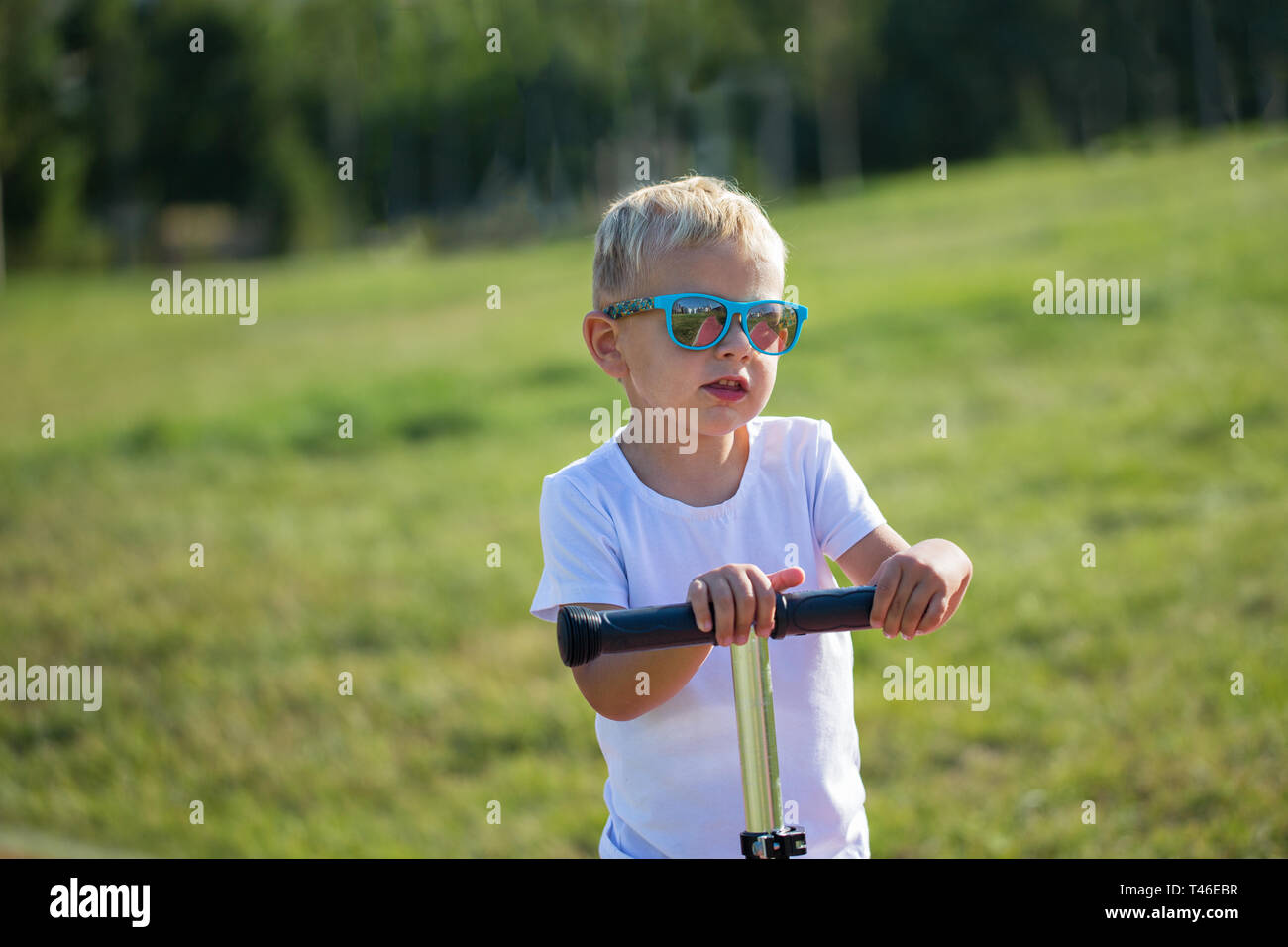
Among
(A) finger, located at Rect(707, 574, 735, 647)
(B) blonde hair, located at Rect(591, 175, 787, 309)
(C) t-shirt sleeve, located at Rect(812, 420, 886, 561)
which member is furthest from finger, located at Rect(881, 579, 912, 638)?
(B) blonde hair, located at Rect(591, 175, 787, 309)

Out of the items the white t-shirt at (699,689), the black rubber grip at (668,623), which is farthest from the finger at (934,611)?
the white t-shirt at (699,689)

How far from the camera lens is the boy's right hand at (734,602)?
5.32 feet

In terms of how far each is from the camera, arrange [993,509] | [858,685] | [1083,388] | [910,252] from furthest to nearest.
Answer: [910,252], [1083,388], [993,509], [858,685]

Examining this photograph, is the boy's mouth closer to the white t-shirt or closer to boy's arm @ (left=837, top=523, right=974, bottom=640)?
the white t-shirt

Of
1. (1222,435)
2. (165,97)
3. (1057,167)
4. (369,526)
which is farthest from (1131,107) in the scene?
(165,97)

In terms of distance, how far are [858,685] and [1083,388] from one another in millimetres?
4870

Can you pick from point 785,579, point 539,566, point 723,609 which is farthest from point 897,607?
point 539,566

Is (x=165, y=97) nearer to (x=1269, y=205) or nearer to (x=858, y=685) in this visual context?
(x=1269, y=205)

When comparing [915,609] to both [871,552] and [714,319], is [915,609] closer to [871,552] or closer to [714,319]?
[871,552]

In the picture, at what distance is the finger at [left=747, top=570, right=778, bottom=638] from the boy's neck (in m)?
0.50

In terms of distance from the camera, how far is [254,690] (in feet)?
19.0

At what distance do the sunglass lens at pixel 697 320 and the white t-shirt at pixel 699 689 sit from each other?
0.29 metres

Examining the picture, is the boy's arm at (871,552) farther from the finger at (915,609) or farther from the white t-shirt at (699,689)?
the finger at (915,609)

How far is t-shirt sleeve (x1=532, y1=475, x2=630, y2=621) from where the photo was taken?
2.00 metres
